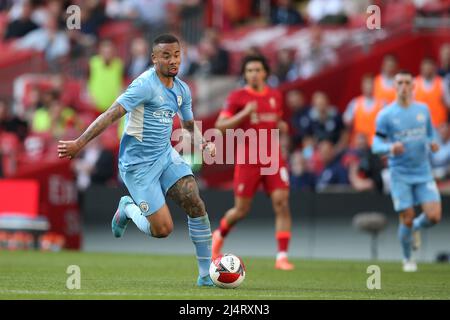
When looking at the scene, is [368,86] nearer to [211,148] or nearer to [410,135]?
[410,135]

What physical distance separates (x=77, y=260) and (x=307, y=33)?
8752mm

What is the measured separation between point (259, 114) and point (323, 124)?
5.50m

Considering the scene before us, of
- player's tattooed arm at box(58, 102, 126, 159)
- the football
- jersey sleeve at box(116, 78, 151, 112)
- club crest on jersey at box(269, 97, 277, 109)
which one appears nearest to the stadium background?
club crest on jersey at box(269, 97, 277, 109)

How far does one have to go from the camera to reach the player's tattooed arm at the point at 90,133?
35.0ft

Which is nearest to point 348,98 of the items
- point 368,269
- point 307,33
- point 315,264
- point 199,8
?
point 307,33

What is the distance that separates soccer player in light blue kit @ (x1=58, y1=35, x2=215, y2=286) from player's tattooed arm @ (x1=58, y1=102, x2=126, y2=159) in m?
0.28

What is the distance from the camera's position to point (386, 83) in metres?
20.2

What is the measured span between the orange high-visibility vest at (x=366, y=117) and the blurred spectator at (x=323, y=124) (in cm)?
53

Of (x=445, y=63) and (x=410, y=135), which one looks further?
(x=445, y=63)

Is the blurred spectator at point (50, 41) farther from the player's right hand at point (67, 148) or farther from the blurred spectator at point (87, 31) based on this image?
the player's right hand at point (67, 148)

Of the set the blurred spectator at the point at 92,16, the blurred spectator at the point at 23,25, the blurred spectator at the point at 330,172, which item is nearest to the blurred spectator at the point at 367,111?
the blurred spectator at the point at 330,172

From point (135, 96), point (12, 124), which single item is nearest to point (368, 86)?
point (12, 124)

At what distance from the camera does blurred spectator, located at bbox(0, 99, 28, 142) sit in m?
23.9

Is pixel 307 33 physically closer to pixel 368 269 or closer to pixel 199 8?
pixel 199 8
